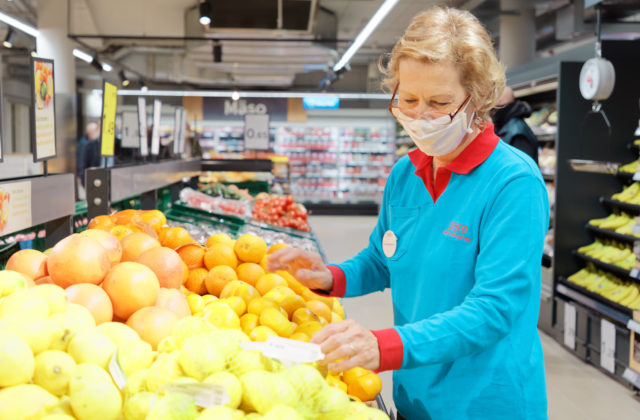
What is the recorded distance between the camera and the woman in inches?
46.6

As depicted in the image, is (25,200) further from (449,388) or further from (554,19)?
(554,19)

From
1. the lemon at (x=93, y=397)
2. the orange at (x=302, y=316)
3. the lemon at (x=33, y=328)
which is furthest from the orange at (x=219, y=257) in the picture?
the lemon at (x=93, y=397)

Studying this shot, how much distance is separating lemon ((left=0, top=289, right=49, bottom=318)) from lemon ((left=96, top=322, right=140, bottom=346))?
0.13 meters

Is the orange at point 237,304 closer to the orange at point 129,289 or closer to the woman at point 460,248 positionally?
the orange at point 129,289

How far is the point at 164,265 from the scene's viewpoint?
1.77m

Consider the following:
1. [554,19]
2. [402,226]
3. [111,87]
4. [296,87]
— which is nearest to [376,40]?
[296,87]

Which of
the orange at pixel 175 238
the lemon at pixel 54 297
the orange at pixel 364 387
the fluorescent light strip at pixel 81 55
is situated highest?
the fluorescent light strip at pixel 81 55

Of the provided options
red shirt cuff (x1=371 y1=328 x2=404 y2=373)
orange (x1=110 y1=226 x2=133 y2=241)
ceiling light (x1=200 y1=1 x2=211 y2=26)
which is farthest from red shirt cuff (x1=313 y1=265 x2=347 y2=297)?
ceiling light (x1=200 y1=1 x2=211 y2=26)

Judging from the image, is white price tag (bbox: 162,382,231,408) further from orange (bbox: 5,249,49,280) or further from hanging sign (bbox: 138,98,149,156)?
hanging sign (bbox: 138,98,149,156)

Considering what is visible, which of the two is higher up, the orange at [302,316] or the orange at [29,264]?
the orange at [29,264]

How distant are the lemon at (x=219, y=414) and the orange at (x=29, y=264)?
3.08ft

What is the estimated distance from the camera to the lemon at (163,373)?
105 cm

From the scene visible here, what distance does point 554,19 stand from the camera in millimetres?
9391

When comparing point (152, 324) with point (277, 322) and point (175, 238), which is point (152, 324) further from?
point (175, 238)
